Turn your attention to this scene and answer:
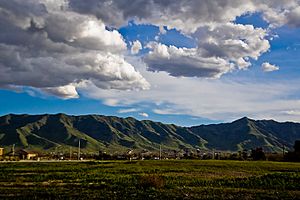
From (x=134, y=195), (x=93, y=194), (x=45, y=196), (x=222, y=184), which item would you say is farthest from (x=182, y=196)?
(x=222, y=184)

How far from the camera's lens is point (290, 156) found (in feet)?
508

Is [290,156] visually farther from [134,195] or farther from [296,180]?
[134,195]

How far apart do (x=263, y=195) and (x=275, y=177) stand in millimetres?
17538

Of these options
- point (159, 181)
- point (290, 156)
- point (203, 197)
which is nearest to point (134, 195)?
point (203, 197)

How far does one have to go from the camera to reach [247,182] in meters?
45.4

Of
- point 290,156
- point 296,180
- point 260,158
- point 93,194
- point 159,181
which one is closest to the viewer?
point 93,194

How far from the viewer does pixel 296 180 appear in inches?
1875

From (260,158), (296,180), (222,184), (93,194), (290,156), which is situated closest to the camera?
(93,194)

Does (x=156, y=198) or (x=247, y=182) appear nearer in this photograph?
(x=156, y=198)

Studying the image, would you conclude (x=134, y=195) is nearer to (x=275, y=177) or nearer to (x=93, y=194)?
(x=93, y=194)

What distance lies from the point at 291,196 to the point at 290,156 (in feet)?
422

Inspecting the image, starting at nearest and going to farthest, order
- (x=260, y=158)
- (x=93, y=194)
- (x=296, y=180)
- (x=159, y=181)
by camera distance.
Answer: (x=93, y=194)
(x=159, y=181)
(x=296, y=180)
(x=260, y=158)

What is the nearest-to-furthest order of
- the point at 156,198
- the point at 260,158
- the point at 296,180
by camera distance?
the point at 156,198
the point at 296,180
the point at 260,158

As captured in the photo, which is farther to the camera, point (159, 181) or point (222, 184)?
point (222, 184)
